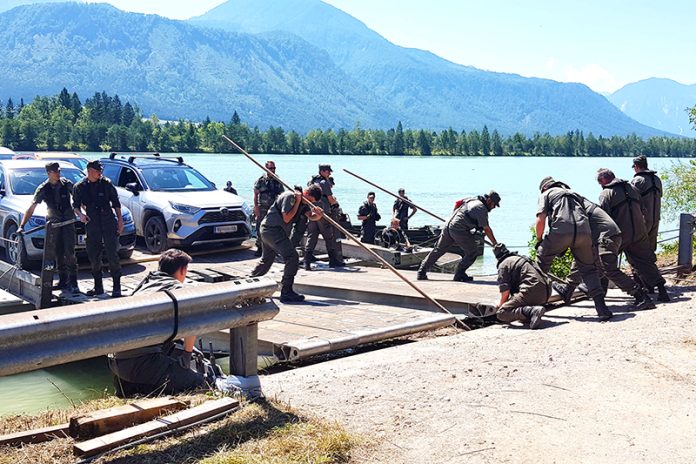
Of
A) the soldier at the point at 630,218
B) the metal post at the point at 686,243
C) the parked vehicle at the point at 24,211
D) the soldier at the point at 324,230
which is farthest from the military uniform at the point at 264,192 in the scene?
the metal post at the point at 686,243

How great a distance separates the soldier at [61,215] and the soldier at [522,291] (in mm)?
5834

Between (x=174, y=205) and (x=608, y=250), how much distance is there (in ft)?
26.4

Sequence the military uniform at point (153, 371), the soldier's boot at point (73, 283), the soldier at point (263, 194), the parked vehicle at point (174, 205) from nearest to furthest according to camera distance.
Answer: the military uniform at point (153, 371) → the soldier's boot at point (73, 283) → the parked vehicle at point (174, 205) → the soldier at point (263, 194)

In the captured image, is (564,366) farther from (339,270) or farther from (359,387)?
(339,270)

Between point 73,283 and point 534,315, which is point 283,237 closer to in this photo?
point 73,283

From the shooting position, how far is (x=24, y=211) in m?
12.2

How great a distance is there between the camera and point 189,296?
4617mm

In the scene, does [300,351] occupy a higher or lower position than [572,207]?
lower

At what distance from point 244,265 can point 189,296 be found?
9.09 metres

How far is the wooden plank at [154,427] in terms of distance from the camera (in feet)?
12.7

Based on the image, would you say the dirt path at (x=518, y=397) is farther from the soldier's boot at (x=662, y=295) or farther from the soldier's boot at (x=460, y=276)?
the soldier's boot at (x=460, y=276)

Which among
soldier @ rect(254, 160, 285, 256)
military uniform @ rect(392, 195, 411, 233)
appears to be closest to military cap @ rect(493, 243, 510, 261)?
soldier @ rect(254, 160, 285, 256)

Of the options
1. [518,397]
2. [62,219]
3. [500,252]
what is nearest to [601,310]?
[500,252]

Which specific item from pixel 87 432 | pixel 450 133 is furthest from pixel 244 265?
pixel 450 133
